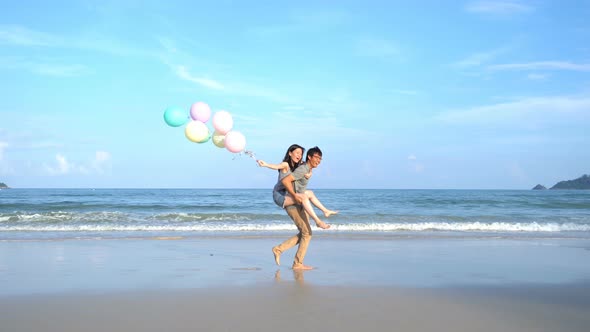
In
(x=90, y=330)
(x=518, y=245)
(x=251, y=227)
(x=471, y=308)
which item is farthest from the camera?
(x=251, y=227)

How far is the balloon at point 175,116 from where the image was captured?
27.0ft

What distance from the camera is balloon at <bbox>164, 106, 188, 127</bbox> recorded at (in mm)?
8219

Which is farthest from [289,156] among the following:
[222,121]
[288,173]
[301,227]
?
[222,121]

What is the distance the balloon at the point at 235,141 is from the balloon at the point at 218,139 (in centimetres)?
29

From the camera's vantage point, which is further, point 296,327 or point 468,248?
point 468,248

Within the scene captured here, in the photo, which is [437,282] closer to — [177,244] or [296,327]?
[296,327]

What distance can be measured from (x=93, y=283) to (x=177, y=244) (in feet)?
16.2

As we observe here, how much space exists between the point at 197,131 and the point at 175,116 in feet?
1.45

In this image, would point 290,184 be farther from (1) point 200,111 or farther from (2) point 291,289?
(1) point 200,111

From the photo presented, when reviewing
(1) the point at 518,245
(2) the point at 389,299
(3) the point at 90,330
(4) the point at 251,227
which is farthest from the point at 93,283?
(4) the point at 251,227

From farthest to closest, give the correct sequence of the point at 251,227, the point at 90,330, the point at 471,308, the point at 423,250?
the point at 251,227
the point at 423,250
the point at 471,308
the point at 90,330

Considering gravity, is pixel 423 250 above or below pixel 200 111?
below

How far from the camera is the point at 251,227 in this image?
16.8 metres

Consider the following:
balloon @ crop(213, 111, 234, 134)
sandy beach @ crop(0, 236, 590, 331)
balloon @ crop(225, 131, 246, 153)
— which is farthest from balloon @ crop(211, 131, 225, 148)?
sandy beach @ crop(0, 236, 590, 331)
